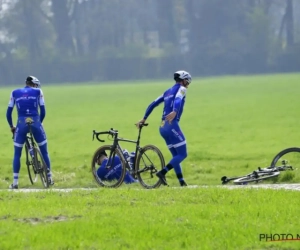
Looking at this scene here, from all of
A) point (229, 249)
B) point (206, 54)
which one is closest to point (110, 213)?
point (229, 249)

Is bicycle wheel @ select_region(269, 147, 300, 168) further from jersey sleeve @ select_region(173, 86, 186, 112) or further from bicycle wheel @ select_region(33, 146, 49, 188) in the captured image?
bicycle wheel @ select_region(33, 146, 49, 188)

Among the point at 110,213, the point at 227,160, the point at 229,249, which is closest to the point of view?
the point at 229,249

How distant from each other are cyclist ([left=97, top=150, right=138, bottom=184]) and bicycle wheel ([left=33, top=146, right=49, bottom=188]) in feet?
2.58

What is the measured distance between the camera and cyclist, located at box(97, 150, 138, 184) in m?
14.0

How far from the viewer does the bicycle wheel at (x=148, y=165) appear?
13.3 metres

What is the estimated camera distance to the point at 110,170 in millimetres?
13992

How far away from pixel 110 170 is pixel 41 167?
110 centimetres

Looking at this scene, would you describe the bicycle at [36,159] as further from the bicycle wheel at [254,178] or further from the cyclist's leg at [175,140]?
the bicycle wheel at [254,178]

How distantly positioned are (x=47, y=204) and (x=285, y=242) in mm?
3242

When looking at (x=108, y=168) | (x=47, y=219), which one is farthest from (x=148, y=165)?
(x=47, y=219)

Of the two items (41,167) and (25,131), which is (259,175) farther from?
(25,131)

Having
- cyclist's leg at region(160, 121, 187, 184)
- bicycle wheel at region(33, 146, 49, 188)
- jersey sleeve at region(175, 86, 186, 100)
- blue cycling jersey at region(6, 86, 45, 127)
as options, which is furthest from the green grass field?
blue cycling jersey at region(6, 86, 45, 127)

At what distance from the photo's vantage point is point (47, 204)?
10.3 metres

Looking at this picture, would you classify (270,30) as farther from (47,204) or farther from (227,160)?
(47,204)
